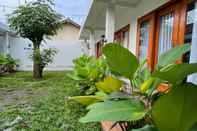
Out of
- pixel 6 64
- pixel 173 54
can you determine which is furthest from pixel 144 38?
pixel 6 64

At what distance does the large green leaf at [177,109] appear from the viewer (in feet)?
2.73

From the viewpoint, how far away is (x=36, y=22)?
10438 millimetres

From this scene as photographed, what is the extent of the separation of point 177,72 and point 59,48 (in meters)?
17.3

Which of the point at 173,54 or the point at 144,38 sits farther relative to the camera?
the point at 144,38

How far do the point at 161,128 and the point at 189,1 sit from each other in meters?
3.18

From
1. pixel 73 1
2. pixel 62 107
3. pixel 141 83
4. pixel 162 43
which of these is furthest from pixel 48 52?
pixel 73 1

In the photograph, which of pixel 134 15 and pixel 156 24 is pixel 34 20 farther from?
pixel 156 24

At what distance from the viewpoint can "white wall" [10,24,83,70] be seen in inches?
646

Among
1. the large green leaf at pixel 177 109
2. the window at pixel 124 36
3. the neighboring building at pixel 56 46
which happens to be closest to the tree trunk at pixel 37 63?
the neighboring building at pixel 56 46

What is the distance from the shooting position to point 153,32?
5.02 m

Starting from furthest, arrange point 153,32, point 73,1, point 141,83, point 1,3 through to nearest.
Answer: point 73,1, point 1,3, point 153,32, point 141,83

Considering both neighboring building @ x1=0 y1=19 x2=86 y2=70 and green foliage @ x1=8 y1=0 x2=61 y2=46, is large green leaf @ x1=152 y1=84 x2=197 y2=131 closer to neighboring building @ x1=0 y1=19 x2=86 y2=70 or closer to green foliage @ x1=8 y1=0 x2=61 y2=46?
green foliage @ x1=8 y1=0 x2=61 y2=46

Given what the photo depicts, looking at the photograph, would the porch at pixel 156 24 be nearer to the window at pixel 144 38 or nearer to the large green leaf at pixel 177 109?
the window at pixel 144 38

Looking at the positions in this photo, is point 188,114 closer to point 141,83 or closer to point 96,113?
point 96,113
